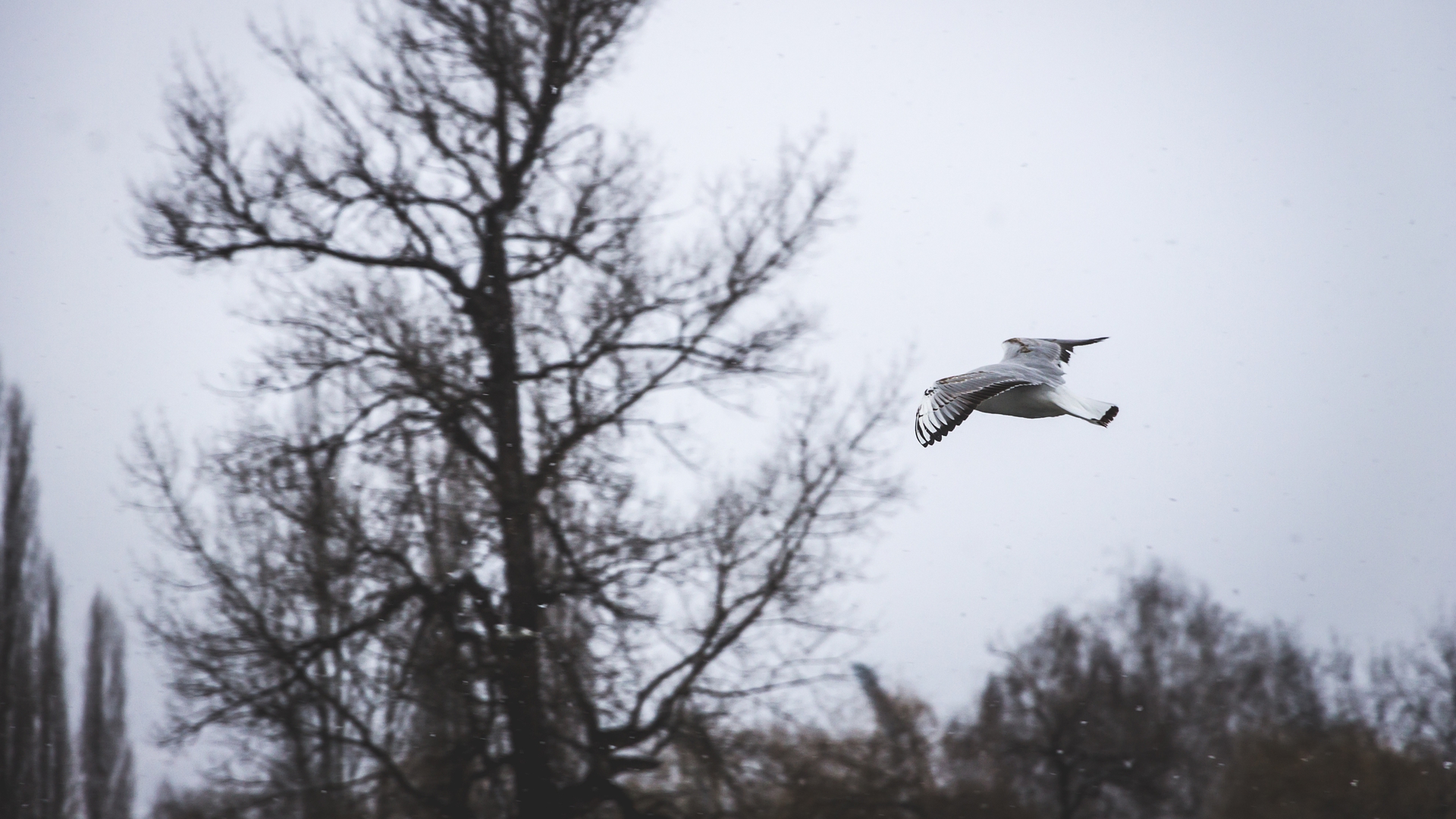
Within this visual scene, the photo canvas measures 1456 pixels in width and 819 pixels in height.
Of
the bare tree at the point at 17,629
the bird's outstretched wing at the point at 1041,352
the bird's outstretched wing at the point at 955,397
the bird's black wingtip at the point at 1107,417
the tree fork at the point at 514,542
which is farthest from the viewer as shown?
the bare tree at the point at 17,629

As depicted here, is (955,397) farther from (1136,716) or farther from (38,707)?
(38,707)

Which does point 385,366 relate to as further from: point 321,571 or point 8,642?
point 8,642

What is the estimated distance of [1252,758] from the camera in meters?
8.95

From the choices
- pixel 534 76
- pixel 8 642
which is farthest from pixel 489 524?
pixel 8 642

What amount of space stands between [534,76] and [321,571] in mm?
4476

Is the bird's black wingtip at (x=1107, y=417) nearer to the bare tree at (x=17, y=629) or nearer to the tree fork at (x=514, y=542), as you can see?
the tree fork at (x=514, y=542)

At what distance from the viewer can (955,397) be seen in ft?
16.7

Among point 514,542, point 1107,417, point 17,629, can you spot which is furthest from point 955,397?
point 17,629

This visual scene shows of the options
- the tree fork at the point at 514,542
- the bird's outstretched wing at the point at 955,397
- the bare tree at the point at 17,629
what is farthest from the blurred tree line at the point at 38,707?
the bird's outstretched wing at the point at 955,397

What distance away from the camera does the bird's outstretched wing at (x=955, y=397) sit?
4.81 meters

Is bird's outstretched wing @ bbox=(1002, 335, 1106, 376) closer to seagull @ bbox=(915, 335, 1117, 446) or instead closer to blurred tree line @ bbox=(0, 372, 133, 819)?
seagull @ bbox=(915, 335, 1117, 446)

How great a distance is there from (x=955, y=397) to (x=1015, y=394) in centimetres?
90

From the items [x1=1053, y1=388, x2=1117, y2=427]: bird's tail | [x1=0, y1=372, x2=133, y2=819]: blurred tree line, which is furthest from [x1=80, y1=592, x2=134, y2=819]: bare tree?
[x1=1053, y1=388, x2=1117, y2=427]: bird's tail

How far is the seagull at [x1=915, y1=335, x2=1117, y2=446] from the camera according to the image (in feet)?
16.2
